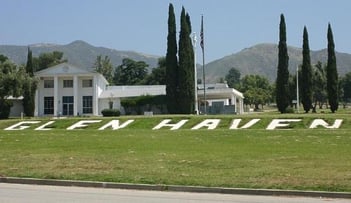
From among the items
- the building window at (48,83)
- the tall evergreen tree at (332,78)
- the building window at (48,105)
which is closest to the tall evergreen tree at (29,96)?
the building window at (48,83)

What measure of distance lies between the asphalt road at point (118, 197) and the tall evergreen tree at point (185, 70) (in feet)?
203

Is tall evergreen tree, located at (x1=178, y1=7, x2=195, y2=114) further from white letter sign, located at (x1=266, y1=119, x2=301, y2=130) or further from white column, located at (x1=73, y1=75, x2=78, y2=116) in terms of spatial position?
white letter sign, located at (x1=266, y1=119, x2=301, y2=130)

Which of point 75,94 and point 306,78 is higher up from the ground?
point 306,78

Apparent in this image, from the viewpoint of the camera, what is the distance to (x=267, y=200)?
12.5 m

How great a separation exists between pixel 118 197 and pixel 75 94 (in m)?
80.3

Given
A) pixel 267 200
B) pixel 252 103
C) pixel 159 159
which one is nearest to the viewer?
pixel 267 200

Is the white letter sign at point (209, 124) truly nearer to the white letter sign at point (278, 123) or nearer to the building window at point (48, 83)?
the white letter sign at point (278, 123)

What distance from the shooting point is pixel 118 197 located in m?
13.3

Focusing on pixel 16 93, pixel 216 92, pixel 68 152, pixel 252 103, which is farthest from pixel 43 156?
pixel 252 103

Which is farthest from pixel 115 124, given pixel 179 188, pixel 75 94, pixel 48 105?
pixel 48 105

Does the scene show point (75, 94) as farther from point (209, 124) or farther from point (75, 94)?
point (209, 124)

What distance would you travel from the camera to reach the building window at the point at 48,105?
9268 centimetres

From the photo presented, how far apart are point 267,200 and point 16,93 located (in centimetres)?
6806

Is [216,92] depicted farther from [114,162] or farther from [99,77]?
[114,162]
